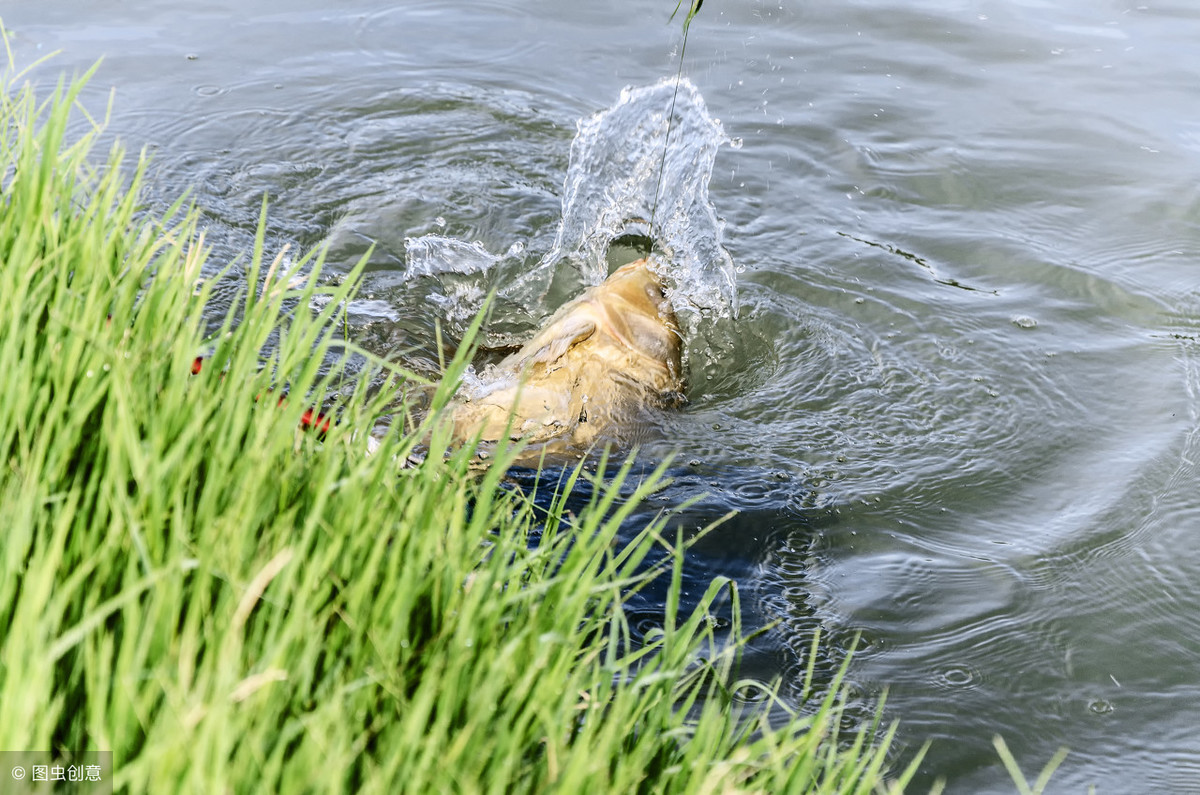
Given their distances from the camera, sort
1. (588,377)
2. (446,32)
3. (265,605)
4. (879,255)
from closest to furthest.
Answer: (265,605) < (588,377) < (879,255) < (446,32)

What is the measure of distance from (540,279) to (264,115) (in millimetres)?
2147

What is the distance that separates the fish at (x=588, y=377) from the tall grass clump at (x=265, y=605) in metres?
1.21

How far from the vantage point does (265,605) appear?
56.4 inches

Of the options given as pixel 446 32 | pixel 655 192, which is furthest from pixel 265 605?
pixel 446 32

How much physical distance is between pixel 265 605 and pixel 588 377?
6.71 feet

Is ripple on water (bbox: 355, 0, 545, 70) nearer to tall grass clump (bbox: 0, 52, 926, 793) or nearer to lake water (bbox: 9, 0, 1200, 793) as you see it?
lake water (bbox: 9, 0, 1200, 793)

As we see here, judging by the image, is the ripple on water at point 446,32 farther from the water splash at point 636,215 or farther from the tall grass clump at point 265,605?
the tall grass clump at point 265,605

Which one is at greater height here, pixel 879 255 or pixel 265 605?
pixel 265 605

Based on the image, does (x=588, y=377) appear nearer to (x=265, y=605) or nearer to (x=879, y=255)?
(x=265, y=605)

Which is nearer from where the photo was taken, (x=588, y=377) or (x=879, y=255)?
(x=588, y=377)

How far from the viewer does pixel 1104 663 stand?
2.93 m

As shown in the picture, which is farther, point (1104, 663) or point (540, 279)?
point (540, 279)

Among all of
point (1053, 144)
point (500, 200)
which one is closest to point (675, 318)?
point (500, 200)

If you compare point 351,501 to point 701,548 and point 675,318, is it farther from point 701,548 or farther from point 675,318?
point 675,318
